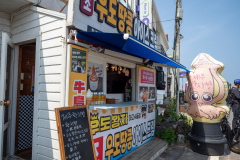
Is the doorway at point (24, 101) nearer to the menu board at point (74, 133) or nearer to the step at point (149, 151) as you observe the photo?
the menu board at point (74, 133)

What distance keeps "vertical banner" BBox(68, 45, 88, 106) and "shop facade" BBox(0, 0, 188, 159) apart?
2cm

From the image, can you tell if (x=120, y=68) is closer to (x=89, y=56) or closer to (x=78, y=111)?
(x=89, y=56)

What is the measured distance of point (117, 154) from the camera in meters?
4.29

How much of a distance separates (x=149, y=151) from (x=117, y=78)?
7.97 ft

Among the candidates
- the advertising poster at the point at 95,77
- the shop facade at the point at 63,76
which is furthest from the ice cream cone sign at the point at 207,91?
the advertising poster at the point at 95,77

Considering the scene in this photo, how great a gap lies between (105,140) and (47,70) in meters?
2.07

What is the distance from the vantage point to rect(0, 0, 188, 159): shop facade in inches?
128

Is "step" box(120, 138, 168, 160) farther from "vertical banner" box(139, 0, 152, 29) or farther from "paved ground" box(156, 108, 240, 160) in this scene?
"vertical banner" box(139, 0, 152, 29)

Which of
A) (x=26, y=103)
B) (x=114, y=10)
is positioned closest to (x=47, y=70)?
(x=26, y=103)

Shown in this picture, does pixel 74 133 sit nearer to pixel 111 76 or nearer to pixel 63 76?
pixel 63 76

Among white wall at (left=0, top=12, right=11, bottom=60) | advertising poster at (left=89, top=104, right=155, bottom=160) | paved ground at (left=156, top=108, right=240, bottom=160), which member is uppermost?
white wall at (left=0, top=12, right=11, bottom=60)

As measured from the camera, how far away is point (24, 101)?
4551 millimetres

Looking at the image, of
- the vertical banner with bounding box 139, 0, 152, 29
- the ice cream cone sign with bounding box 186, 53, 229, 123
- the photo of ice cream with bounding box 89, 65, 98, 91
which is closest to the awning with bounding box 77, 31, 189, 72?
the photo of ice cream with bounding box 89, 65, 98, 91

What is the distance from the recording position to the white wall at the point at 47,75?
10.7ft
